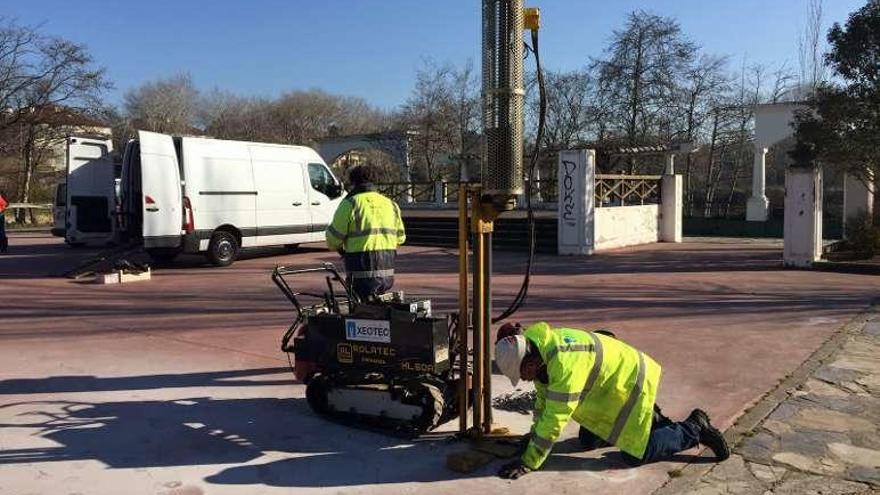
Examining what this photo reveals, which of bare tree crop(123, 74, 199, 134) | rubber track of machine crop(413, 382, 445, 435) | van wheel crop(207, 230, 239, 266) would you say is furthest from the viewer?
bare tree crop(123, 74, 199, 134)

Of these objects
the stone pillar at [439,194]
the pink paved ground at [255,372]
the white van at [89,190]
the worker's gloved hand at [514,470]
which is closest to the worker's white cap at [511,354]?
the worker's gloved hand at [514,470]

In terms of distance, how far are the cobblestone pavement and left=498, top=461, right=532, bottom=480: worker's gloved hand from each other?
2.44ft

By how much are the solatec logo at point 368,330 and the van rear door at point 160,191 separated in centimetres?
972

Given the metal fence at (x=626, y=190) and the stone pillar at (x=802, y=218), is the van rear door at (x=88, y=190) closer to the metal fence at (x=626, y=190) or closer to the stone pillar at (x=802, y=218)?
the metal fence at (x=626, y=190)

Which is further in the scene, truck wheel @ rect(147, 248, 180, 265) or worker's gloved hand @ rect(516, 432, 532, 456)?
truck wheel @ rect(147, 248, 180, 265)

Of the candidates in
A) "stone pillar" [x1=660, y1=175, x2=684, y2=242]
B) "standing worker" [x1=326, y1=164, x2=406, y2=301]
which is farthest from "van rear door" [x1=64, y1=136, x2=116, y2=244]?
"stone pillar" [x1=660, y1=175, x2=684, y2=242]

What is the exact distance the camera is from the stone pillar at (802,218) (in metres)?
14.5

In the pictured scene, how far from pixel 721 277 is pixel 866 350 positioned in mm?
5952

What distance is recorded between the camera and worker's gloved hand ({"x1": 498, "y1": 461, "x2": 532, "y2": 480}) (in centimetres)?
415

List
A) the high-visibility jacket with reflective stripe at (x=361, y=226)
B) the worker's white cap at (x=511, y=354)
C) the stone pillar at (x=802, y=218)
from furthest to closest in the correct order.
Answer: the stone pillar at (x=802, y=218) < the high-visibility jacket with reflective stripe at (x=361, y=226) < the worker's white cap at (x=511, y=354)

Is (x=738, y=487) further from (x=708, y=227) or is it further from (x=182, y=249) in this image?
(x=708, y=227)

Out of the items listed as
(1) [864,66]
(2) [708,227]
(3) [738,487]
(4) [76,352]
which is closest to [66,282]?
(4) [76,352]

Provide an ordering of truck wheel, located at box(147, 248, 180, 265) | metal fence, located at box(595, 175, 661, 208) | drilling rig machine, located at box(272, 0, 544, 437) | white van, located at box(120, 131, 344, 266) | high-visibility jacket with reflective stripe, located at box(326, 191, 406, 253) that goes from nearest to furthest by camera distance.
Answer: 1. drilling rig machine, located at box(272, 0, 544, 437)
2. high-visibility jacket with reflective stripe, located at box(326, 191, 406, 253)
3. white van, located at box(120, 131, 344, 266)
4. truck wheel, located at box(147, 248, 180, 265)
5. metal fence, located at box(595, 175, 661, 208)

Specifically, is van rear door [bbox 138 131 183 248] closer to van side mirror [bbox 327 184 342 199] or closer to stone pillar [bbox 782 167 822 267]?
van side mirror [bbox 327 184 342 199]
